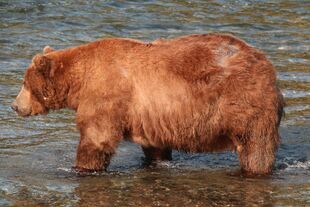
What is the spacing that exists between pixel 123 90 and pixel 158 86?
376 millimetres

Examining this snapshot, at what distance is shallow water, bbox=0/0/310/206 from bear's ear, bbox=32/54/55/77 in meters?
1.07

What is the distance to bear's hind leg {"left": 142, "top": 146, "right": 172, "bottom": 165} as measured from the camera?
9469 mm

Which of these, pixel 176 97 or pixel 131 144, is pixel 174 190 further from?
pixel 131 144

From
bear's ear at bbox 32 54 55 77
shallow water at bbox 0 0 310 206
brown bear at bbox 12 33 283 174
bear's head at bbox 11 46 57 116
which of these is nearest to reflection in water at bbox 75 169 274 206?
shallow water at bbox 0 0 310 206

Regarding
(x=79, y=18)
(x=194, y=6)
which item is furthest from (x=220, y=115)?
(x=194, y=6)

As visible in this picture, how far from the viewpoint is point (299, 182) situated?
28.7 ft

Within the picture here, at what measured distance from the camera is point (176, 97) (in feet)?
28.8

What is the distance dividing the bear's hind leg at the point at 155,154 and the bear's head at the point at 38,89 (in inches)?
47.2

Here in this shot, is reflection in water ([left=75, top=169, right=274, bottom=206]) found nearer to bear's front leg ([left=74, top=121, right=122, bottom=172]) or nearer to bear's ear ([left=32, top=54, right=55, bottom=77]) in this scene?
bear's front leg ([left=74, top=121, right=122, bottom=172])

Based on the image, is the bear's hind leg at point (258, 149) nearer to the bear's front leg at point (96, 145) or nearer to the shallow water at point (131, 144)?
the shallow water at point (131, 144)

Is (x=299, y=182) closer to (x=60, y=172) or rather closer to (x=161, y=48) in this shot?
(x=161, y=48)

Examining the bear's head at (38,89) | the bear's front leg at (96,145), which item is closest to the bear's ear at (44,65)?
the bear's head at (38,89)

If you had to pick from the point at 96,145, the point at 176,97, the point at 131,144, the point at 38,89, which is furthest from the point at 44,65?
the point at 131,144

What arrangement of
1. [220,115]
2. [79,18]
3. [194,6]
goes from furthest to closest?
[194,6] < [79,18] < [220,115]
